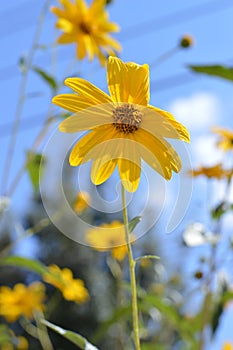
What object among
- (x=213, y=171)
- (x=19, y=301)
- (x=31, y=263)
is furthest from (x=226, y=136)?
(x=19, y=301)

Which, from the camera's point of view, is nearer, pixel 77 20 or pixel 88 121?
pixel 88 121

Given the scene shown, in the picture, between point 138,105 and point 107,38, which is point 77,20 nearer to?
point 107,38

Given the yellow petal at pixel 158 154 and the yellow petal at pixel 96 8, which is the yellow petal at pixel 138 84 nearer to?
the yellow petal at pixel 158 154

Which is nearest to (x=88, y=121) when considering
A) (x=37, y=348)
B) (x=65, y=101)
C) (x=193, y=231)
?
(x=65, y=101)

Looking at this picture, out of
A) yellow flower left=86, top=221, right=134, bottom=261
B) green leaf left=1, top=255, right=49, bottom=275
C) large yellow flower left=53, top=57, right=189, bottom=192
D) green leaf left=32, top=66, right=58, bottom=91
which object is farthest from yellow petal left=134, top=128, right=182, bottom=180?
yellow flower left=86, top=221, right=134, bottom=261

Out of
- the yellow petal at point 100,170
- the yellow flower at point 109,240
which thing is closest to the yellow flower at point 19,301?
the yellow flower at point 109,240

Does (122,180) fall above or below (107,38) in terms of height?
below

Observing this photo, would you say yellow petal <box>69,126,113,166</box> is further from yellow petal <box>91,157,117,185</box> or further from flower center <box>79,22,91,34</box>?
flower center <box>79,22,91,34</box>
